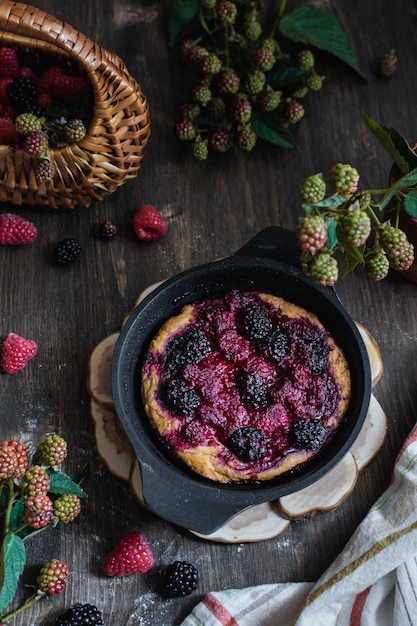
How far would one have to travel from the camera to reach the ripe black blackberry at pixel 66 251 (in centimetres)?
266

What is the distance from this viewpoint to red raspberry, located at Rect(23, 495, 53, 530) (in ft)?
7.17

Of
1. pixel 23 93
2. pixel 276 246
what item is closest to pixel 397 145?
pixel 276 246

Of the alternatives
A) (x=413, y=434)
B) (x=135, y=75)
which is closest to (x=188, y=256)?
(x=135, y=75)

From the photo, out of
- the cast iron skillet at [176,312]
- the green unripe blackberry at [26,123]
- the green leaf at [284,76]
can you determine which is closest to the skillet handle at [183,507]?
the cast iron skillet at [176,312]

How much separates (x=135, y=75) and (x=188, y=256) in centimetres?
75

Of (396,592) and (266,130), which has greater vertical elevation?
(266,130)

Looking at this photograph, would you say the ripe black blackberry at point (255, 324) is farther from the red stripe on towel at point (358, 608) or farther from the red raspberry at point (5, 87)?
the red raspberry at point (5, 87)

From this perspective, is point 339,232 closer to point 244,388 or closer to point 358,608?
point 244,388

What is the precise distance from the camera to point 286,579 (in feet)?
7.84

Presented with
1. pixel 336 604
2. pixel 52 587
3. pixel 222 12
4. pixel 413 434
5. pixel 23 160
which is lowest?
pixel 52 587

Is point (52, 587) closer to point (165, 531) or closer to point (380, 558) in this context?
point (165, 531)

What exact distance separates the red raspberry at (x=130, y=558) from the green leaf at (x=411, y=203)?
4.01ft

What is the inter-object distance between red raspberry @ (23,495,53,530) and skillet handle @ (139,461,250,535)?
Answer: 0.99ft

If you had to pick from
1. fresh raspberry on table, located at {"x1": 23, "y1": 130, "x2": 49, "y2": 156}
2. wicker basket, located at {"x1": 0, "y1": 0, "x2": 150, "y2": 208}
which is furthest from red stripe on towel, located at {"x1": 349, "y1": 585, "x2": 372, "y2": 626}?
fresh raspberry on table, located at {"x1": 23, "y1": 130, "x2": 49, "y2": 156}
